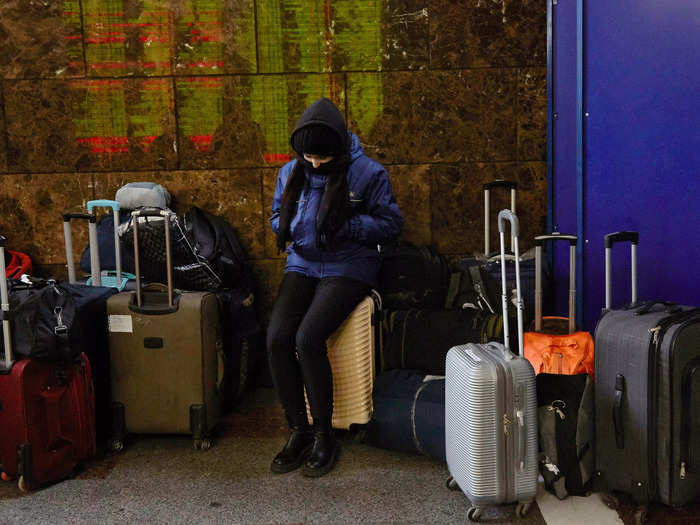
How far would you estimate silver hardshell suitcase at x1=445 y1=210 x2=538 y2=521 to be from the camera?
2145 millimetres

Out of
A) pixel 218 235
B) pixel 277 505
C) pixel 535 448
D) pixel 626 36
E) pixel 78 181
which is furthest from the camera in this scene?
pixel 78 181

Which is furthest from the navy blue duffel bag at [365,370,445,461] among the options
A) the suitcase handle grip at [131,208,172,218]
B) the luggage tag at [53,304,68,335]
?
the luggage tag at [53,304,68,335]

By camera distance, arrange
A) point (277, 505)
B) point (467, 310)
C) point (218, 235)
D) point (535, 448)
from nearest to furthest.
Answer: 1. point (535, 448)
2. point (277, 505)
3. point (467, 310)
4. point (218, 235)

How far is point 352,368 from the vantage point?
2.91 metres

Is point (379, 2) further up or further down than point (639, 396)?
further up

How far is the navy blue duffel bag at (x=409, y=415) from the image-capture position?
8.79ft

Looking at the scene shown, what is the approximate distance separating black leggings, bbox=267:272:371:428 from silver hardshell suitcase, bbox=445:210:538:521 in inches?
27.0

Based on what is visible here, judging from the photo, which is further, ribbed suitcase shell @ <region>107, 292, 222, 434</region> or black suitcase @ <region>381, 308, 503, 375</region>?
black suitcase @ <region>381, 308, 503, 375</region>

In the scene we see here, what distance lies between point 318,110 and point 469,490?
167cm

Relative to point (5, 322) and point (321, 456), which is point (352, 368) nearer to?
point (321, 456)

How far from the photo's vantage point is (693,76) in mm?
2418

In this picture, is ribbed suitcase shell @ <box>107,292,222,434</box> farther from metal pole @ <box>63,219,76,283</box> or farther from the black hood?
the black hood

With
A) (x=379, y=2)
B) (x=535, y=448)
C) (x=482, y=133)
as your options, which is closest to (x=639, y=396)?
(x=535, y=448)

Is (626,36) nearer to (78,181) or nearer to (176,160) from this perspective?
(176,160)
